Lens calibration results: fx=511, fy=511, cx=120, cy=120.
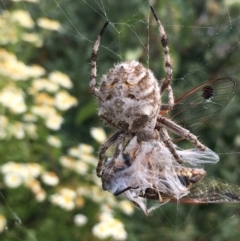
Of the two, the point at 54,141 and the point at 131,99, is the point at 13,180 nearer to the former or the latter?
the point at 54,141

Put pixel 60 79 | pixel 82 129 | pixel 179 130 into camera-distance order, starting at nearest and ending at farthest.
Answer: pixel 179 130
pixel 60 79
pixel 82 129

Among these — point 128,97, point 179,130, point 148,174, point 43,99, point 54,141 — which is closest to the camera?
point 128,97

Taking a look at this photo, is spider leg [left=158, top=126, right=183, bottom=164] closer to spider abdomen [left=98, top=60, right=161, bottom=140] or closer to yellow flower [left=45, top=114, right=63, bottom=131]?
spider abdomen [left=98, top=60, right=161, bottom=140]

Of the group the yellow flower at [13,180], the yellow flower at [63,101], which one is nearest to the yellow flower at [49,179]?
the yellow flower at [13,180]

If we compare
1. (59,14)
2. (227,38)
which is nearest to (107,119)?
(227,38)

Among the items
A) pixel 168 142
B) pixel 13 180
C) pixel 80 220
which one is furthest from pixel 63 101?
pixel 168 142

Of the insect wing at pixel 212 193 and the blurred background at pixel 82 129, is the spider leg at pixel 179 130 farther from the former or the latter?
the blurred background at pixel 82 129

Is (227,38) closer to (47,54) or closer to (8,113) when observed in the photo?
(8,113)
